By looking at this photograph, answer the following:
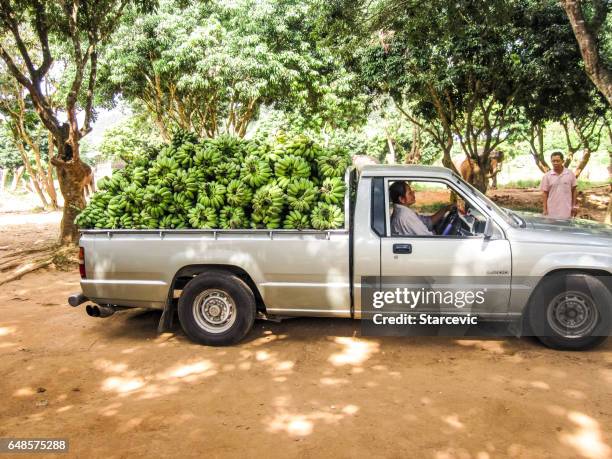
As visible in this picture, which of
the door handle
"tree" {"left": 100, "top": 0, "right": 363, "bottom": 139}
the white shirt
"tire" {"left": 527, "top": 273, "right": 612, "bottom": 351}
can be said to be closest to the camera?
"tire" {"left": 527, "top": 273, "right": 612, "bottom": 351}

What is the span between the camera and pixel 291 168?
5262mm

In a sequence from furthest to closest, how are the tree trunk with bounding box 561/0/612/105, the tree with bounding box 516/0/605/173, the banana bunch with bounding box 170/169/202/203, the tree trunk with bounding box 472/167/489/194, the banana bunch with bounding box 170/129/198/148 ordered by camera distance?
the tree trunk with bounding box 472/167/489/194
the tree with bounding box 516/0/605/173
the tree trunk with bounding box 561/0/612/105
the banana bunch with bounding box 170/129/198/148
the banana bunch with bounding box 170/169/202/203

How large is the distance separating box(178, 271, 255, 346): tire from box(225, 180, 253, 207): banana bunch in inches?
28.6

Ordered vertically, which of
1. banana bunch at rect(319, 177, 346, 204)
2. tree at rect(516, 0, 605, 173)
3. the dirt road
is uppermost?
tree at rect(516, 0, 605, 173)

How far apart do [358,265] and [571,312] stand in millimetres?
2055

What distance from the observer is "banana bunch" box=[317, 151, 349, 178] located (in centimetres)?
516

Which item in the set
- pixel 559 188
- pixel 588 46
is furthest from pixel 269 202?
pixel 588 46

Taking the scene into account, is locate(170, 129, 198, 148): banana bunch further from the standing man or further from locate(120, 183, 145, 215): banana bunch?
the standing man

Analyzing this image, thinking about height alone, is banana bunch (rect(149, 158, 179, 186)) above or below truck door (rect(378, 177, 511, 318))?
above

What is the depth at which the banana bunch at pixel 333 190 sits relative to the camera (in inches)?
196

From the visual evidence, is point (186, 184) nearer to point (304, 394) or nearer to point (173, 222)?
point (173, 222)

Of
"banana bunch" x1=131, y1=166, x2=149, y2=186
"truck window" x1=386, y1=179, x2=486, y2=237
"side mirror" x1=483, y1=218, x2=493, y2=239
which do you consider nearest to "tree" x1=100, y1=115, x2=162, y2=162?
"banana bunch" x1=131, y1=166, x2=149, y2=186

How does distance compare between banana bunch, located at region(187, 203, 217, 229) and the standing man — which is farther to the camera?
the standing man

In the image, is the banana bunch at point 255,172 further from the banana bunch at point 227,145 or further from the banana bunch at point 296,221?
the banana bunch at point 296,221
